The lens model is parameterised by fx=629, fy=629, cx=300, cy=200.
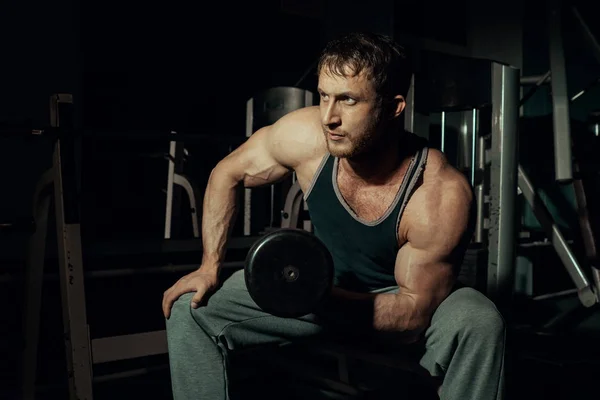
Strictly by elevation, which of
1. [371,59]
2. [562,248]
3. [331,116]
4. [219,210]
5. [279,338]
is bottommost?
[279,338]

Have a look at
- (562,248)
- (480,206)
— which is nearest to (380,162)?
(562,248)

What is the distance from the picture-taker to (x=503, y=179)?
5.65 feet

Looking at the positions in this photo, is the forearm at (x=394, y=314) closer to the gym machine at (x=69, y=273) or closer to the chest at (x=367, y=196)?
the chest at (x=367, y=196)

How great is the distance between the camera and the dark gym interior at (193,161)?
6.43 ft

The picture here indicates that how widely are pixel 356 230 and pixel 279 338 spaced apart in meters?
0.33

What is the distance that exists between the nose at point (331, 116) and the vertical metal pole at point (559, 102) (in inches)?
31.8

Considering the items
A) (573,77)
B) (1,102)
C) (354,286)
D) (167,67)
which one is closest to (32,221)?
(354,286)

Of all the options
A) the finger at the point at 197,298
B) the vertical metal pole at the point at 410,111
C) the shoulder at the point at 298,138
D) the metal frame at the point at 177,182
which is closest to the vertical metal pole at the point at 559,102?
the vertical metal pole at the point at 410,111

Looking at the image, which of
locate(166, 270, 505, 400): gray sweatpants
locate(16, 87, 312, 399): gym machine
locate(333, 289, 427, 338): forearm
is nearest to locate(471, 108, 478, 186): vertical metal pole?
locate(16, 87, 312, 399): gym machine

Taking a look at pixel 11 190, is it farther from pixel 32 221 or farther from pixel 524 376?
pixel 524 376

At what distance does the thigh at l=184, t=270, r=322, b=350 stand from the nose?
18.2 inches

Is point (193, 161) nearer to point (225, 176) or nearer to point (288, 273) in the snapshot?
point (225, 176)

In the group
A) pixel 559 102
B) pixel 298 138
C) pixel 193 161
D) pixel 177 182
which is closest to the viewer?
pixel 298 138

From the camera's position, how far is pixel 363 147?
1.51 meters
